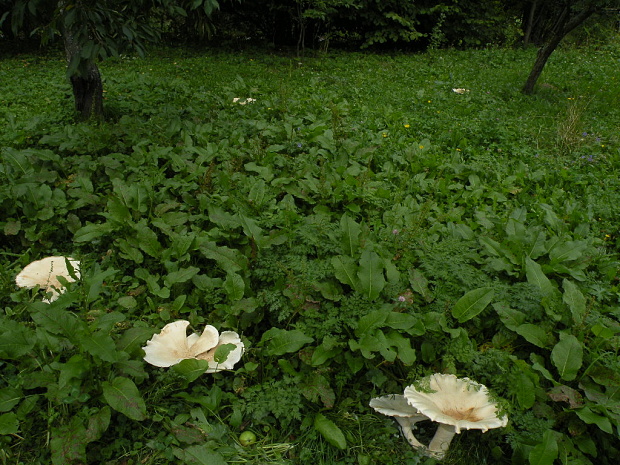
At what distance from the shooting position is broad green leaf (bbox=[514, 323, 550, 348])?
7.54 ft

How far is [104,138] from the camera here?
13.3 ft

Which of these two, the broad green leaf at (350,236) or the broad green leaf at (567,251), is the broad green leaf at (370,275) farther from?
the broad green leaf at (567,251)

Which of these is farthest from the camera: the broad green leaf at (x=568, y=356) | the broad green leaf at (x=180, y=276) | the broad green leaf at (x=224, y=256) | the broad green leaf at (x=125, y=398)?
the broad green leaf at (x=224, y=256)

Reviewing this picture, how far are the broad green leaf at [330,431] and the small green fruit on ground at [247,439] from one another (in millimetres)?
306

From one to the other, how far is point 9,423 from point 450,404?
1952 mm

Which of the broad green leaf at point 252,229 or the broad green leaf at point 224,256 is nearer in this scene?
the broad green leaf at point 224,256

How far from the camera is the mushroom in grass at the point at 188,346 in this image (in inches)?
87.5

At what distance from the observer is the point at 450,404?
6.47ft

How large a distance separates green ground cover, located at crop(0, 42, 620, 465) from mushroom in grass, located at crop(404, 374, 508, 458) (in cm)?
8

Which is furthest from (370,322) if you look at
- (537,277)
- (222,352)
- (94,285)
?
(94,285)

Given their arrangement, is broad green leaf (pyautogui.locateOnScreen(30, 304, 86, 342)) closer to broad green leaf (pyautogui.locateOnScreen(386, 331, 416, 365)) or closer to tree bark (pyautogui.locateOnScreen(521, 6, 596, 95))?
broad green leaf (pyautogui.locateOnScreen(386, 331, 416, 365))

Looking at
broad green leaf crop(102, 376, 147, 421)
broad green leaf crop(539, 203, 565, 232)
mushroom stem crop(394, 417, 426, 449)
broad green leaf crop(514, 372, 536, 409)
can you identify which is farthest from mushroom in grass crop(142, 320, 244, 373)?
broad green leaf crop(539, 203, 565, 232)

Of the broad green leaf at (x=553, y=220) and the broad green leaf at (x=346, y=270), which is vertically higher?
the broad green leaf at (x=553, y=220)

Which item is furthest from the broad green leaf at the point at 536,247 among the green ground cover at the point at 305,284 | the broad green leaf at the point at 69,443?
the broad green leaf at the point at 69,443
